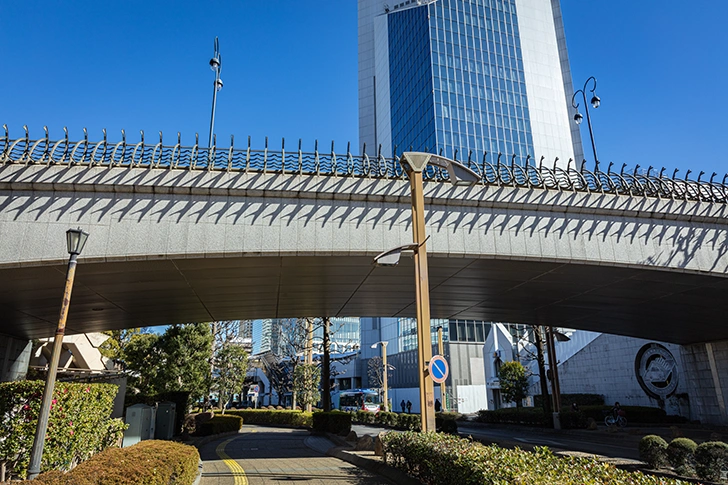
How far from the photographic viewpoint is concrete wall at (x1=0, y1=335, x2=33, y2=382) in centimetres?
1856

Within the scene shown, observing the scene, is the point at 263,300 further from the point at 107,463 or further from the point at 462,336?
the point at 462,336

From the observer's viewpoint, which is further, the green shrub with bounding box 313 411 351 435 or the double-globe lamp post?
the green shrub with bounding box 313 411 351 435

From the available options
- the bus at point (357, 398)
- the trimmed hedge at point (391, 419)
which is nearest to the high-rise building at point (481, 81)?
the bus at point (357, 398)

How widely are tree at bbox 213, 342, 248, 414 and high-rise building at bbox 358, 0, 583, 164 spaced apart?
135 feet

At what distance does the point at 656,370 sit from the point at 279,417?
2618cm

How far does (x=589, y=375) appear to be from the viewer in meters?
34.3

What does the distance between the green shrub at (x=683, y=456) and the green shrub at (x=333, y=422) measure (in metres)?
13.4

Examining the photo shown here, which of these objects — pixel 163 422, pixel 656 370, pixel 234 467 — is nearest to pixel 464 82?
pixel 656 370

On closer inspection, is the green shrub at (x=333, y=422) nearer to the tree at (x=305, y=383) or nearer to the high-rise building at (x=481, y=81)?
the tree at (x=305, y=383)

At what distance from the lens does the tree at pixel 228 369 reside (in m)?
34.9

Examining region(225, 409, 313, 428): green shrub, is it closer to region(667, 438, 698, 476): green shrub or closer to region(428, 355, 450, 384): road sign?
region(667, 438, 698, 476): green shrub

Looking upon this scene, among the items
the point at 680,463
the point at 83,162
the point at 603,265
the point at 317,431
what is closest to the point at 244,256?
the point at 83,162

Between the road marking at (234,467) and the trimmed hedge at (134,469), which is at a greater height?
the trimmed hedge at (134,469)

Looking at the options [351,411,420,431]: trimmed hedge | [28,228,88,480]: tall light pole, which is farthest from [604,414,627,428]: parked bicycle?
[28,228,88,480]: tall light pole
